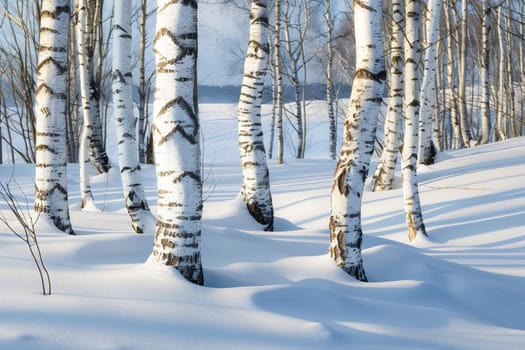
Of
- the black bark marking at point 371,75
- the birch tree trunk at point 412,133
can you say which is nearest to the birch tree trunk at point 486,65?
the birch tree trunk at point 412,133

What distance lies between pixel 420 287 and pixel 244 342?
1552mm

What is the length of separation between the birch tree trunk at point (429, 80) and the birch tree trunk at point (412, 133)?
2.19 ft

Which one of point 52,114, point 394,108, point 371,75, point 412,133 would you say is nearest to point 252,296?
point 371,75

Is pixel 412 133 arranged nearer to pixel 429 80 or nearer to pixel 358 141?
pixel 429 80

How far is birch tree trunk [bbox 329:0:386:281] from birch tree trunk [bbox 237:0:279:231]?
2.53 m

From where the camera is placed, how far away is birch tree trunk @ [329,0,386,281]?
3.60 meters

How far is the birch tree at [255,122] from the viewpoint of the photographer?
613 centimetres

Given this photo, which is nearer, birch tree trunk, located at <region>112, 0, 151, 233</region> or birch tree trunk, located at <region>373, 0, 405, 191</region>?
birch tree trunk, located at <region>112, 0, 151, 233</region>

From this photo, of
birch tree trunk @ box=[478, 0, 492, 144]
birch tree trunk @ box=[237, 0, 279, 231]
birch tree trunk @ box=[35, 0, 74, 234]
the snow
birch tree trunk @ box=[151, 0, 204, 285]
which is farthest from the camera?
birch tree trunk @ box=[478, 0, 492, 144]

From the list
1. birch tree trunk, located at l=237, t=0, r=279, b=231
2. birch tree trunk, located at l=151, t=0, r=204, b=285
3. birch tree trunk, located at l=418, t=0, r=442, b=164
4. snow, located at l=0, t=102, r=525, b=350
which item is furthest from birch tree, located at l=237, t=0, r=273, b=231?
birch tree trunk, located at l=151, t=0, r=204, b=285

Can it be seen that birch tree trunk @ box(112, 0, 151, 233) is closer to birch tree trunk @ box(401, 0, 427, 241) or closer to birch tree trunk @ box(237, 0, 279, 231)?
birch tree trunk @ box(237, 0, 279, 231)

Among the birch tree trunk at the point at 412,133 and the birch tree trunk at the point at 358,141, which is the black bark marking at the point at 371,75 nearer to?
the birch tree trunk at the point at 358,141

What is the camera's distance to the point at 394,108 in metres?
8.62

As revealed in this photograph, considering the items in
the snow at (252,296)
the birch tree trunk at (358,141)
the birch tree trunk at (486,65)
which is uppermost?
the birch tree trunk at (486,65)
